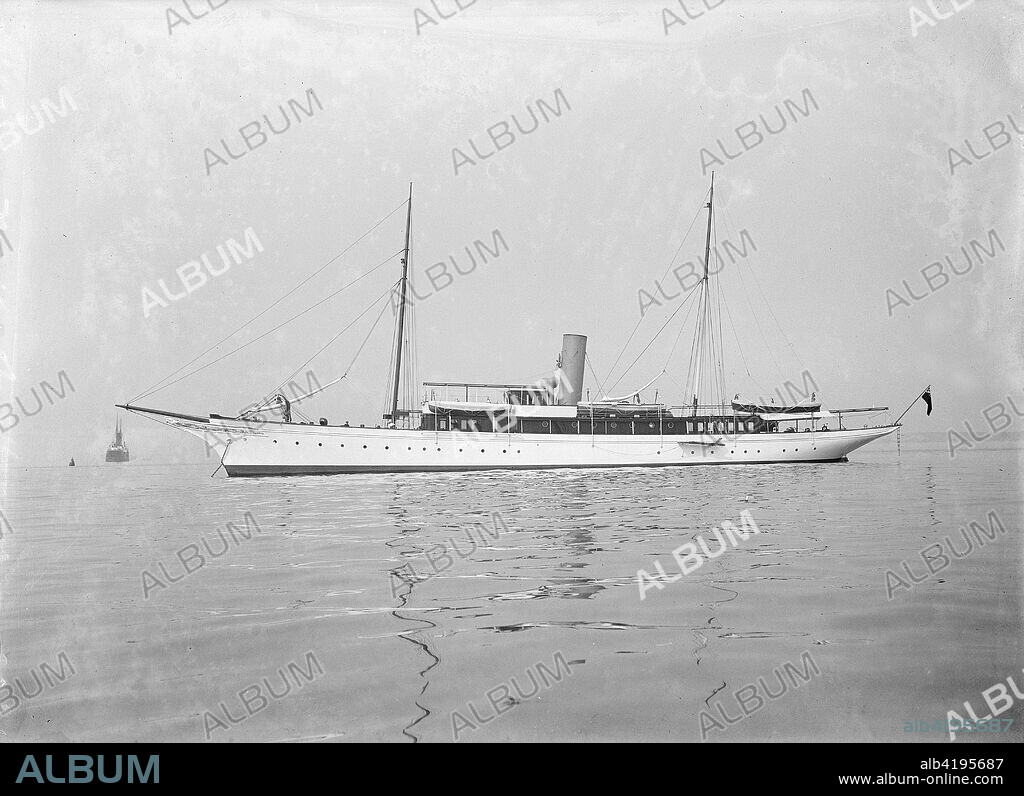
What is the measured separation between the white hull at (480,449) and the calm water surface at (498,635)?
23.4 m

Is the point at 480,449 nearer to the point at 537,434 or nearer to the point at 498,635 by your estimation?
the point at 537,434

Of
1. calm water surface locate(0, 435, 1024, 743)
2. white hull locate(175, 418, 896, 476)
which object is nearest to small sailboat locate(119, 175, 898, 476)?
white hull locate(175, 418, 896, 476)

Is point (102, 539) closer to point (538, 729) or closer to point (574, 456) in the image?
point (538, 729)

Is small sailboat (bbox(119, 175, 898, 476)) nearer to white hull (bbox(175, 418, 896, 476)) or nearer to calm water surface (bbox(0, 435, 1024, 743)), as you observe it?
white hull (bbox(175, 418, 896, 476))

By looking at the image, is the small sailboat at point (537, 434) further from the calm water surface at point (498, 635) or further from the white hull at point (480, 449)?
the calm water surface at point (498, 635)

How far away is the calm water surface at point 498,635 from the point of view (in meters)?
4.14

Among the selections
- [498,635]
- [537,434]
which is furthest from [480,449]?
[498,635]

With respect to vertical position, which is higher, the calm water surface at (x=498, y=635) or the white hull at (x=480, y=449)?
the white hull at (x=480, y=449)

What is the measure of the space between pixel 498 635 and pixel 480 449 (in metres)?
33.1

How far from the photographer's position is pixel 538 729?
13.0ft

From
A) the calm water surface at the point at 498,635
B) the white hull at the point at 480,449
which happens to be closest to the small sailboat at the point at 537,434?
the white hull at the point at 480,449

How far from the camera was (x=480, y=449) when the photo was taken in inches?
1512
